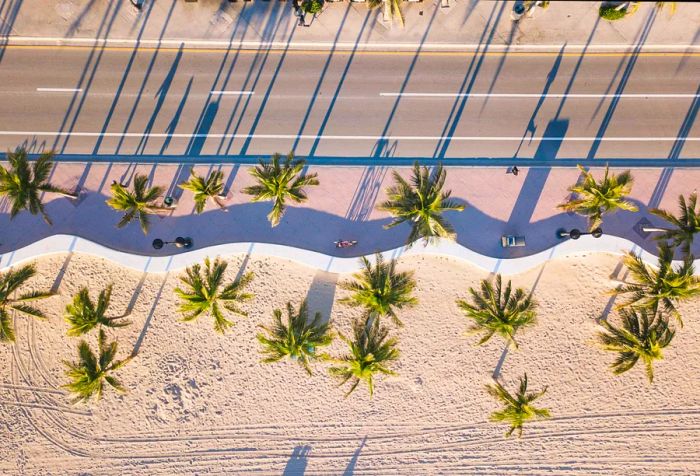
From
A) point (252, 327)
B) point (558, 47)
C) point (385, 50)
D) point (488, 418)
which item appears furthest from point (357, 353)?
point (558, 47)

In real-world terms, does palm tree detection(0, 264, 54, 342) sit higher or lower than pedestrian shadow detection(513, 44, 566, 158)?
Result: lower

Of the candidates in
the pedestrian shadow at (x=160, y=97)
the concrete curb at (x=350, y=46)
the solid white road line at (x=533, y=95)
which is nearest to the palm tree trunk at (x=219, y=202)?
the pedestrian shadow at (x=160, y=97)

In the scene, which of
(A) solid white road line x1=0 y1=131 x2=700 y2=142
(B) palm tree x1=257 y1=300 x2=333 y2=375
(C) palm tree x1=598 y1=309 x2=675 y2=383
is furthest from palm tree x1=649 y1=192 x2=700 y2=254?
(B) palm tree x1=257 y1=300 x2=333 y2=375

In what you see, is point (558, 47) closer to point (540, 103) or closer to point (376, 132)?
point (540, 103)

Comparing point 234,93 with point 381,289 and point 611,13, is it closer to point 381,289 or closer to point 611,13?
point 381,289

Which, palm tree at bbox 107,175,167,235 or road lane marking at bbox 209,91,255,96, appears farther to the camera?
road lane marking at bbox 209,91,255,96

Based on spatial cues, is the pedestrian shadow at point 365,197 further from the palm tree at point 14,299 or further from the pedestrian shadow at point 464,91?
the palm tree at point 14,299

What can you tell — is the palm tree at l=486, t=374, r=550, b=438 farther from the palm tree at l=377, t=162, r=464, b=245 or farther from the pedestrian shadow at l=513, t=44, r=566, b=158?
the pedestrian shadow at l=513, t=44, r=566, b=158
